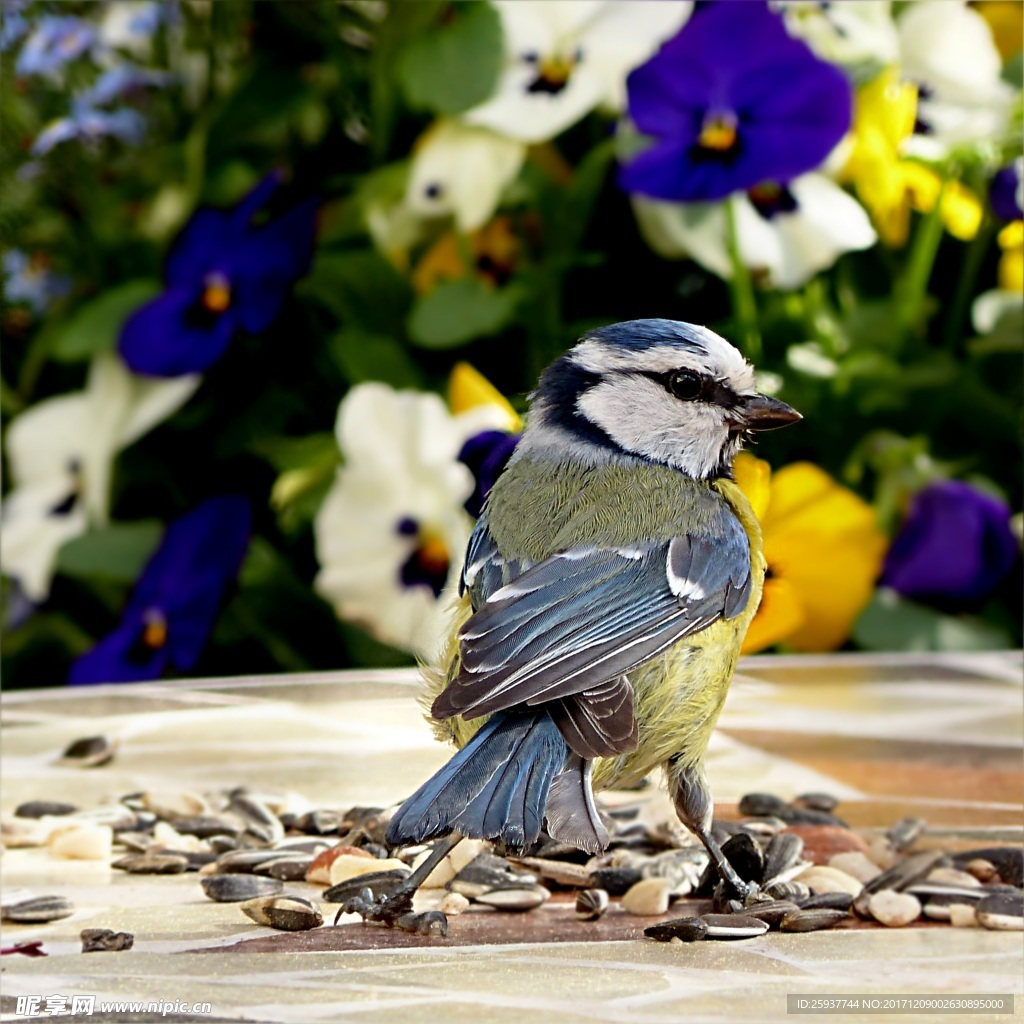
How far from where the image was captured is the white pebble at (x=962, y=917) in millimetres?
400

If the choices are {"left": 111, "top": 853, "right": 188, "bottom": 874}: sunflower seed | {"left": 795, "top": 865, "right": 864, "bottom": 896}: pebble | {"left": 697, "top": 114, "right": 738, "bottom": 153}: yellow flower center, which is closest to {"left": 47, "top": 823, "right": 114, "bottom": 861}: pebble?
{"left": 111, "top": 853, "right": 188, "bottom": 874}: sunflower seed

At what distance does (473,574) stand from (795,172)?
0.96ft

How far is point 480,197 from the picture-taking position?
2.44 feet

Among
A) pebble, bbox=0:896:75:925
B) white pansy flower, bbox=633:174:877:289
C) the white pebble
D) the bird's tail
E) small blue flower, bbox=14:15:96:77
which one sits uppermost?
small blue flower, bbox=14:15:96:77

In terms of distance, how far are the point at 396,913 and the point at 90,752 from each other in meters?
0.22

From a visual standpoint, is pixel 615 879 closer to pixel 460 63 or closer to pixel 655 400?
pixel 655 400

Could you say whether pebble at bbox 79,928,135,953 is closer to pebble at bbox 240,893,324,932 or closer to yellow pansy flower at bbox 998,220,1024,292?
pebble at bbox 240,893,324,932

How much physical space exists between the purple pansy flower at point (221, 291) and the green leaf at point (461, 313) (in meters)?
0.12

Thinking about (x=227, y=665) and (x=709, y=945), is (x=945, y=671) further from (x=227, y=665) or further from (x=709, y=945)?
(x=227, y=665)

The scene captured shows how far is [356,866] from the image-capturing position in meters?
0.37

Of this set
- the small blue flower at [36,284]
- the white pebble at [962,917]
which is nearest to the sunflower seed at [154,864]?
the white pebble at [962,917]

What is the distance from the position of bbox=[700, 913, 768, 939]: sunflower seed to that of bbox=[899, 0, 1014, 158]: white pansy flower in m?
0.45

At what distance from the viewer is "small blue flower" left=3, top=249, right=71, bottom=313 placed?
92cm

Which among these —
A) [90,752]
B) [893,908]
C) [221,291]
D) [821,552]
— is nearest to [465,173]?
[221,291]
